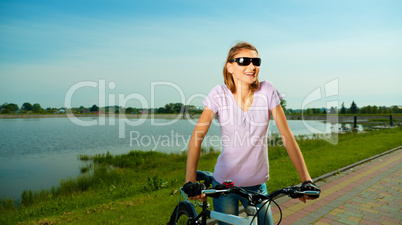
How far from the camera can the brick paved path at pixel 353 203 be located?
169 inches

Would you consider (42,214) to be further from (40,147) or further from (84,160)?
(40,147)

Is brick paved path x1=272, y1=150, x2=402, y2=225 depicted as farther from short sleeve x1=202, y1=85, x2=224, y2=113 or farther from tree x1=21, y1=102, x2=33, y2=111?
tree x1=21, y1=102, x2=33, y2=111

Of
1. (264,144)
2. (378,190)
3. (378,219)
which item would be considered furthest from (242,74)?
(378,190)

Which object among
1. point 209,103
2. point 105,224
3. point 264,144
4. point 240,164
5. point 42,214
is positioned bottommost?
point 42,214

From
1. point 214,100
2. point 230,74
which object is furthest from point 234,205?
point 230,74

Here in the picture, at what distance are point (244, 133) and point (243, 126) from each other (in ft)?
0.16

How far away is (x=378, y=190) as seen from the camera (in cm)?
586

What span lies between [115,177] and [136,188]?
13.2 ft

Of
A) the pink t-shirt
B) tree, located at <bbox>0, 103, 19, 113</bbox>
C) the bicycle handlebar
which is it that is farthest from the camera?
tree, located at <bbox>0, 103, 19, 113</bbox>

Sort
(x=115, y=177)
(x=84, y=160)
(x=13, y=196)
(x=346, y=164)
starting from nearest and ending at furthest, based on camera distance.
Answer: (x=346, y=164) → (x=13, y=196) → (x=115, y=177) → (x=84, y=160)

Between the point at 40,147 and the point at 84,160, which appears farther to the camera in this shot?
the point at 40,147

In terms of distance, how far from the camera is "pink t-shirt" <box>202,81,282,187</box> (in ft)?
5.78

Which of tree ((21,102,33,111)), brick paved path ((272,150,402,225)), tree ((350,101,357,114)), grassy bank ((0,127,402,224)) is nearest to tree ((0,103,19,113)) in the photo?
tree ((21,102,33,111))

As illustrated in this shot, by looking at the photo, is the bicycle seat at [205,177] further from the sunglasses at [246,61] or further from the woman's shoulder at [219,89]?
the sunglasses at [246,61]
